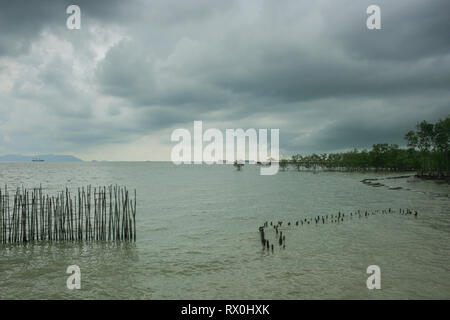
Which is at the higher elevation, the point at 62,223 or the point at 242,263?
the point at 62,223

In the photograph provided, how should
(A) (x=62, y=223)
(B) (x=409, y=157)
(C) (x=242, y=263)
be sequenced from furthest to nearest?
(B) (x=409, y=157) < (A) (x=62, y=223) < (C) (x=242, y=263)

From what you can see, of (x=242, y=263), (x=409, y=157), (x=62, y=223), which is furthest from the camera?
(x=409, y=157)

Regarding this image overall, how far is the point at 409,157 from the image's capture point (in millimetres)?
114250

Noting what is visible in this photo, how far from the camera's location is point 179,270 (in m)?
13.4

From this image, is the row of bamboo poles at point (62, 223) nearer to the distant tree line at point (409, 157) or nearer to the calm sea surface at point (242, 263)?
the calm sea surface at point (242, 263)

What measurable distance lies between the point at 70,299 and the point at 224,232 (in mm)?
12441

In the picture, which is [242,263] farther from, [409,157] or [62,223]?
[409,157]

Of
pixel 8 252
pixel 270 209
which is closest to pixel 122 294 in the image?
pixel 8 252

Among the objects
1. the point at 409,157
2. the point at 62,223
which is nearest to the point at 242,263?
the point at 62,223

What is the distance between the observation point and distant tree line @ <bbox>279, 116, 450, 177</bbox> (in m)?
67.5

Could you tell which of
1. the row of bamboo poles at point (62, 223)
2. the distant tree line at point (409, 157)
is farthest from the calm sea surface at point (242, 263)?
the distant tree line at point (409, 157)

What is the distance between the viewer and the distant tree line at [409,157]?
67.5 metres

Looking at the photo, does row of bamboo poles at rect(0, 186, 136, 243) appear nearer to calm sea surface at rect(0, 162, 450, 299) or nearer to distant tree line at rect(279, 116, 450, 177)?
calm sea surface at rect(0, 162, 450, 299)

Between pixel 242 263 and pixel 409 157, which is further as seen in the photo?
pixel 409 157
